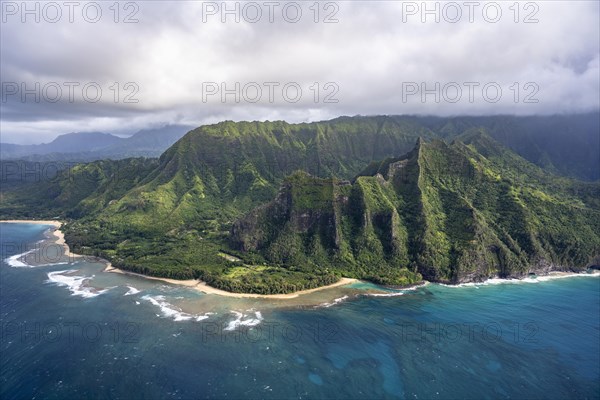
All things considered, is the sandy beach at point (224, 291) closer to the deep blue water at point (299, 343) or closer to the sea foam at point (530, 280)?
the deep blue water at point (299, 343)

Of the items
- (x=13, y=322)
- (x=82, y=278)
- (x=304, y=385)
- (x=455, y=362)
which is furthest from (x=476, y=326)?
(x=82, y=278)

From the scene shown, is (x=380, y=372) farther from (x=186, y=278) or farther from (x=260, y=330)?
(x=186, y=278)

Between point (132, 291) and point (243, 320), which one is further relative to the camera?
point (132, 291)

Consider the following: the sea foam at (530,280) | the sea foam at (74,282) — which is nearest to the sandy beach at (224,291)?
the sea foam at (74,282)

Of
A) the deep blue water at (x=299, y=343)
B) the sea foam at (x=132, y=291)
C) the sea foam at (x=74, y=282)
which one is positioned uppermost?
the sea foam at (x=74, y=282)

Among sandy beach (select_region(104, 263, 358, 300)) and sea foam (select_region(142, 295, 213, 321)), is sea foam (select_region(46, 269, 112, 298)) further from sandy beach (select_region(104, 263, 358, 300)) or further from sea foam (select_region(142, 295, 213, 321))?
sea foam (select_region(142, 295, 213, 321))

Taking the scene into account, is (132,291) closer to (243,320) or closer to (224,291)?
(224,291)

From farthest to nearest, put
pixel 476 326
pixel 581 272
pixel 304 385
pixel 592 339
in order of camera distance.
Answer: pixel 581 272
pixel 476 326
pixel 592 339
pixel 304 385

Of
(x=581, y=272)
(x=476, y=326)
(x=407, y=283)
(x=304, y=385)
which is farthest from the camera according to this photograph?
(x=581, y=272)

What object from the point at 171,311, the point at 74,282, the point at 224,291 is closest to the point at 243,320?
the point at 171,311
